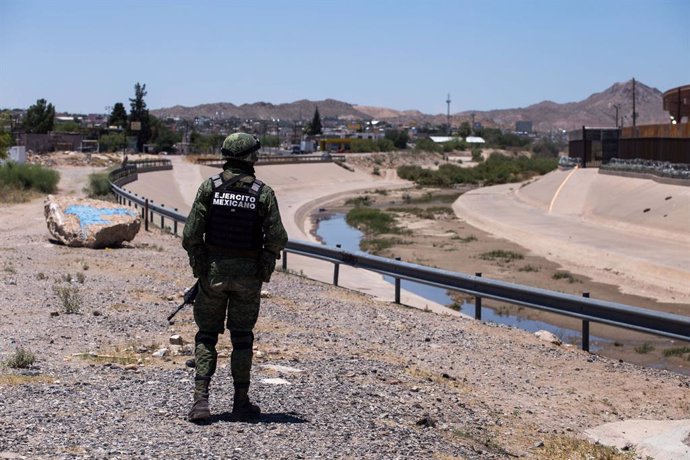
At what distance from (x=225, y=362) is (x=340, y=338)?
101 inches

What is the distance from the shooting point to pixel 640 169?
63.0 meters

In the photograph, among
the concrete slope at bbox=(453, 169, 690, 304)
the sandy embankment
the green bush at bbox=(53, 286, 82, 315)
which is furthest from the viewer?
the concrete slope at bbox=(453, 169, 690, 304)

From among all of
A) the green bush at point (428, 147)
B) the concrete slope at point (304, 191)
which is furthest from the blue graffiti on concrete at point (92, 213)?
the green bush at point (428, 147)

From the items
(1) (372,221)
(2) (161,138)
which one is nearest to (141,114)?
(2) (161,138)

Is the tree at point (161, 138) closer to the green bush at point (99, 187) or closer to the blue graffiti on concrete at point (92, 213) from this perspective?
the green bush at point (99, 187)

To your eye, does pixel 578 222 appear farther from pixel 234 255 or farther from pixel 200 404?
pixel 200 404

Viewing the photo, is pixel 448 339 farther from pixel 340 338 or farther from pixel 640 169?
pixel 640 169

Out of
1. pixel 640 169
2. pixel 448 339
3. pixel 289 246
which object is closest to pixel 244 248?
pixel 448 339

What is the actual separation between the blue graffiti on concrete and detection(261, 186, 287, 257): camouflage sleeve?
1410cm

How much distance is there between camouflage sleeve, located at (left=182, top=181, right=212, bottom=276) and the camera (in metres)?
7.93

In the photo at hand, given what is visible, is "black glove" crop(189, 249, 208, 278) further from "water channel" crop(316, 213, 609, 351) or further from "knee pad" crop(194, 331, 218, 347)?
"water channel" crop(316, 213, 609, 351)

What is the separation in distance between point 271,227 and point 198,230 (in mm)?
536

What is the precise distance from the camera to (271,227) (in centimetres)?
791

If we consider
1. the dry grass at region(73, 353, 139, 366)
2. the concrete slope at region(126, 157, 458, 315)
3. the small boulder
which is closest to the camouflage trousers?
the dry grass at region(73, 353, 139, 366)
